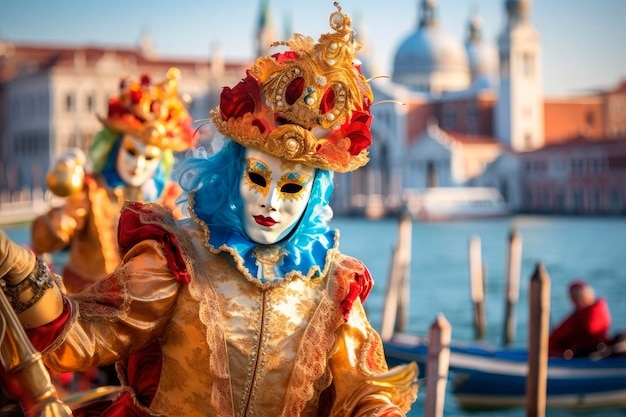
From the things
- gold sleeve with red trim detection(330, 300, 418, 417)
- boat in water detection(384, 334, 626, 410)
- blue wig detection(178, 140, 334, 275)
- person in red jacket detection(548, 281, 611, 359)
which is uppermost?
blue wig detection(178, 140, 334, 275)

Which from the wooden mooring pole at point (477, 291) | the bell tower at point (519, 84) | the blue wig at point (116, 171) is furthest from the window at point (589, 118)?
the blue wig at point (116, 171)

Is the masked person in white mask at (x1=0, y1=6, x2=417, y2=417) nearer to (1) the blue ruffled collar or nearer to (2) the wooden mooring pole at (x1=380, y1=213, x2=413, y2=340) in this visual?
(1) the blue ruffled collar

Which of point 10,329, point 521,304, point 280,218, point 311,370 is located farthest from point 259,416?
point 521,304

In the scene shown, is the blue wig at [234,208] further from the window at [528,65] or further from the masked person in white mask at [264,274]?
the window at [528,65]

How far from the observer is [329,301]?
2475 mm

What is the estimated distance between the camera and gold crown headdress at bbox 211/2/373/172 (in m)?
2.40

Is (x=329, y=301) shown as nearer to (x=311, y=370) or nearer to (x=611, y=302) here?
(x=311, y=370)

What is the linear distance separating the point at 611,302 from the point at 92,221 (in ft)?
52.1

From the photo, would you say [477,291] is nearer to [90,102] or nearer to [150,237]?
[150,237]

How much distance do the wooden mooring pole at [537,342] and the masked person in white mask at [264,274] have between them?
4018mm

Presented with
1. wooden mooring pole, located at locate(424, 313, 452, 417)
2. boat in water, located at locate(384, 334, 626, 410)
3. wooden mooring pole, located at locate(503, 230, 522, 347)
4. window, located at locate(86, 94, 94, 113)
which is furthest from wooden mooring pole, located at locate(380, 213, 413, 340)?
window, located at locate(86, 94, 94, 113)

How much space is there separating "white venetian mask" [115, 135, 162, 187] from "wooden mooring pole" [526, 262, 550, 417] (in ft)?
8.72

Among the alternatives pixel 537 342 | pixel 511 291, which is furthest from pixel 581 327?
pixel 511 291

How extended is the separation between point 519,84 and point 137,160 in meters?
50.3
